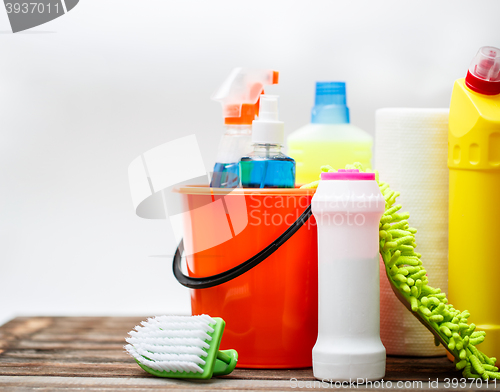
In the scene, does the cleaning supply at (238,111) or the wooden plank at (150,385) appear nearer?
the wooden plank at (150,385)

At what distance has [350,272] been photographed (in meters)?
0.59

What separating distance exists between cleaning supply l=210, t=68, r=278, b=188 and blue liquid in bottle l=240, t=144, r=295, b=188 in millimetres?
40

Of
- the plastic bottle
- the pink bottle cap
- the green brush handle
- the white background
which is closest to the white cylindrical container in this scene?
the pink bottle cap

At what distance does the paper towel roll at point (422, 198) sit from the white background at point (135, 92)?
10.9 inches

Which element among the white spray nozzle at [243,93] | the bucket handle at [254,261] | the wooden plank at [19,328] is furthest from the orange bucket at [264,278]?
the wooden plank at [19,328]

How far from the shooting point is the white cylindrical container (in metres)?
0.58

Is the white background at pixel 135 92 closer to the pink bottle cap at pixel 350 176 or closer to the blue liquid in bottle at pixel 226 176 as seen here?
the blue liquid in bottle at pixel 226 176

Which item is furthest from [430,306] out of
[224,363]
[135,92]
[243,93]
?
[135,92]

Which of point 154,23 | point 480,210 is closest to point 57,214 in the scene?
point 154,23

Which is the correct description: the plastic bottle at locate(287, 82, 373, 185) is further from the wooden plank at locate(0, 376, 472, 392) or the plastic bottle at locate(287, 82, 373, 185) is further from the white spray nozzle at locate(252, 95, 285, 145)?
the wooden plank at locate(0, 376, 472, 392)

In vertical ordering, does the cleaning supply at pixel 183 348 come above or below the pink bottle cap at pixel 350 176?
below

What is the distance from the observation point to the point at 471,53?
3.14 feet

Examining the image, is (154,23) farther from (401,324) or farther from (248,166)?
(401,324)

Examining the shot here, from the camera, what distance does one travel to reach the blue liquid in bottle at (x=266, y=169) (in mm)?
665
